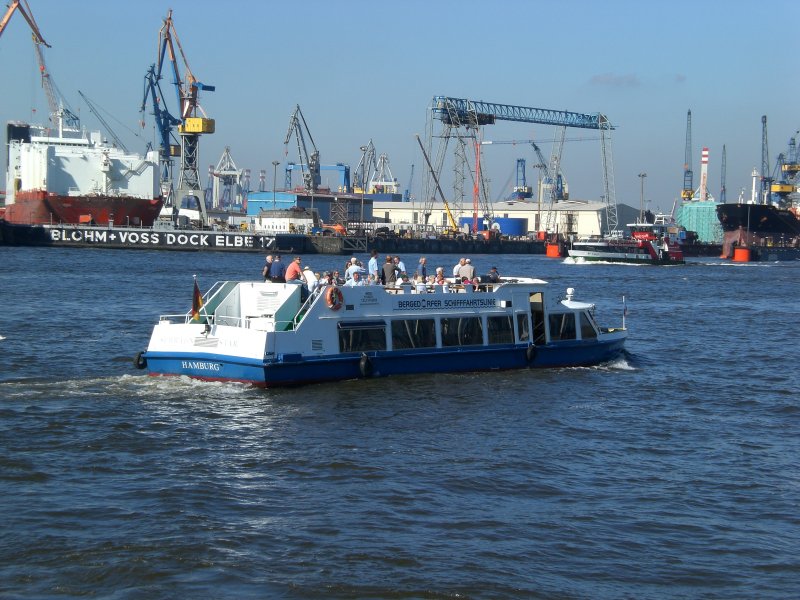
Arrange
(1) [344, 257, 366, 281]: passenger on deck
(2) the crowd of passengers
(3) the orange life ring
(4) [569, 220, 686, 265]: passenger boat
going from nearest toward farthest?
1. (3) the orange life ring
2. (2) the crowd of passengers
3. (1) [344, 257, 366, 281]: passenger on deck
4. (4) [569, 220, 686, 265]: passenger boat

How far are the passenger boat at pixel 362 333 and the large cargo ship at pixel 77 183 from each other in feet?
256

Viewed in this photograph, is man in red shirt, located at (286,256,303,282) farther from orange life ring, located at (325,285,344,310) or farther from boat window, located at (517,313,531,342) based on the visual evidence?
boat window, located at (517,313,531,342)

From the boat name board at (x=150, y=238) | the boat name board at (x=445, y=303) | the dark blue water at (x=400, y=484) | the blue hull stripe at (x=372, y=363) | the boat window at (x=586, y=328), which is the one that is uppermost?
the boat name board at (x=150, y=238)

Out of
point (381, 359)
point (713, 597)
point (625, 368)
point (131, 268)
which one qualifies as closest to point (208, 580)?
point (713, 597)

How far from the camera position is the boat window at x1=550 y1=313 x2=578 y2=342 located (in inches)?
1016

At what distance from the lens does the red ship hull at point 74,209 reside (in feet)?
318

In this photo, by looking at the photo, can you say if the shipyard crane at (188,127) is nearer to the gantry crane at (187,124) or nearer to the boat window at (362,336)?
the gantry crane at (187,124)

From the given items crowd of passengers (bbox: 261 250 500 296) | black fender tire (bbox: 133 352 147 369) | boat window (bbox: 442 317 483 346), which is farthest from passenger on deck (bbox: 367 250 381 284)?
black fender tire (bbox: 133 352 147 369)

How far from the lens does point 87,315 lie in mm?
36719

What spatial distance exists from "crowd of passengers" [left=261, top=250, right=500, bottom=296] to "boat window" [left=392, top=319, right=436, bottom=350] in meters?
0.85

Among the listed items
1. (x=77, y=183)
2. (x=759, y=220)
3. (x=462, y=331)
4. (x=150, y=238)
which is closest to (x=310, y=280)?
(x=462, y=331)

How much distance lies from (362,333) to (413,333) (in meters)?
1.41

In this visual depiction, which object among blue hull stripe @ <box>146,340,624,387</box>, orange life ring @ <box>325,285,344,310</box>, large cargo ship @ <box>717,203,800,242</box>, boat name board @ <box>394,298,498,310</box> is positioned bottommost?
blue hull stripe @ <box>146,340,624,387</box>

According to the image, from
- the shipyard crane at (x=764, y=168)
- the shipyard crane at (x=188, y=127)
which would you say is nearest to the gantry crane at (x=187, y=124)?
the shipyard crane at (x=188, y=127)
